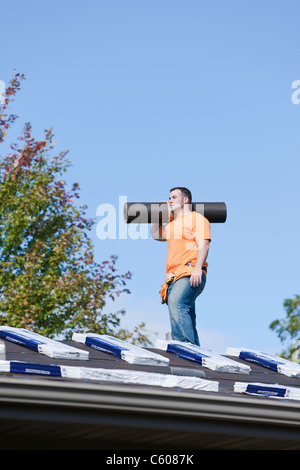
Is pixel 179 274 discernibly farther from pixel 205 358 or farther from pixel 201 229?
pixel 205 358

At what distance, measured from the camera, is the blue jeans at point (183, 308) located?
579 cm

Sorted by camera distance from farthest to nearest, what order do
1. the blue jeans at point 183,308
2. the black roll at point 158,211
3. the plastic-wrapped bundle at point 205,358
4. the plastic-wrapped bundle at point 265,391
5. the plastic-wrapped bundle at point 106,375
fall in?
the black roll at point 158,211 → the blue jeans at point 183,308 → the plastic-wrapped bundle at point 205,358 → the plastic-wrapped bundle at point 265,391 → the plastic-wrapped bundle at point 106,375

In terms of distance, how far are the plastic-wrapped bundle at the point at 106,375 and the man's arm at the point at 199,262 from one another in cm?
312

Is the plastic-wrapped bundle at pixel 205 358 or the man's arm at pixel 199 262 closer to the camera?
the plastic-wrapped bundle at pixel 205 358

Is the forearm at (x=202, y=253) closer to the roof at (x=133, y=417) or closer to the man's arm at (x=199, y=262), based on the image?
the man's arm at (x=199, y=262)

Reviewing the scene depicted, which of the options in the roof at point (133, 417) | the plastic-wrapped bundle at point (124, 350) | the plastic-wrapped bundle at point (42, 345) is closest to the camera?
the roof at point (133, 417)

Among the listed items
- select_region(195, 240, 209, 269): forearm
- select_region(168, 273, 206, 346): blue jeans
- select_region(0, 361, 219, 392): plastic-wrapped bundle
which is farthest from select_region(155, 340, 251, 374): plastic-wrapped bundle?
select_region(195, 240, 209, 269): forearm

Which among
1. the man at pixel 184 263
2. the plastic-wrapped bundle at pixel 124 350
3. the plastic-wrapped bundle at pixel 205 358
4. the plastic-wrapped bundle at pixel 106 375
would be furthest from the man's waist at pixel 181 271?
the plastic-wrapped bundle at pixel 106 375

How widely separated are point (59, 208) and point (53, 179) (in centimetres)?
54

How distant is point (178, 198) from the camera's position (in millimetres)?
6273

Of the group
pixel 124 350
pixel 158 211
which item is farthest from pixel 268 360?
pixel 158 211

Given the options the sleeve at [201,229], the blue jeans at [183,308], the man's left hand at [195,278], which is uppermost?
the sleeve at [201,229]

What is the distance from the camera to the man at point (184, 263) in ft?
19.1

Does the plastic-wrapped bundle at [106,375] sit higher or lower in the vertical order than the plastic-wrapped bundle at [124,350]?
lower
